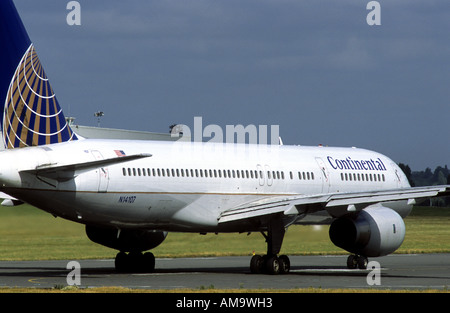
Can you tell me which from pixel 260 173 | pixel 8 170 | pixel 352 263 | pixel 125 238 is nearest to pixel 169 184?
pixel 125 238

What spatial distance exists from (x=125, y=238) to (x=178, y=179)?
3.47m

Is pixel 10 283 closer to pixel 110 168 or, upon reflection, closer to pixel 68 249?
pixel 110 168

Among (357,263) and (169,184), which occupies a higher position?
(169,184)

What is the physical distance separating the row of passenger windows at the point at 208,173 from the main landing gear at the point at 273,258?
251 centimetres

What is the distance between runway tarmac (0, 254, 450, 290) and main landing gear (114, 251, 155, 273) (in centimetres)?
45

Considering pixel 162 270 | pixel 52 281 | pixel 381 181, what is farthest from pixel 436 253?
pixel 52 281

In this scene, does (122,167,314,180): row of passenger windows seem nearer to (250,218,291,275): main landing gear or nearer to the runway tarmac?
(250,218,291,275): main landing gear

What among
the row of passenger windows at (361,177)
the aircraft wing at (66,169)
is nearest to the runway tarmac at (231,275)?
the aircraft wing at (66,169)

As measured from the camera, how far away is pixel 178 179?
32438 millimetres

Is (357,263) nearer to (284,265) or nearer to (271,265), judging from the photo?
(284,265)

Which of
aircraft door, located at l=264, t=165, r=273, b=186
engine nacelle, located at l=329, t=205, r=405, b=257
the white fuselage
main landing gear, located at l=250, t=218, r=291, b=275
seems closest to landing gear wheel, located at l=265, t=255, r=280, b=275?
main landing gear, located at l=250, t=218, r=291, b=275

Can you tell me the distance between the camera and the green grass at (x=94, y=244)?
44.0 meters

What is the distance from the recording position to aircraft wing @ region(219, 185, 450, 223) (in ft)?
101
